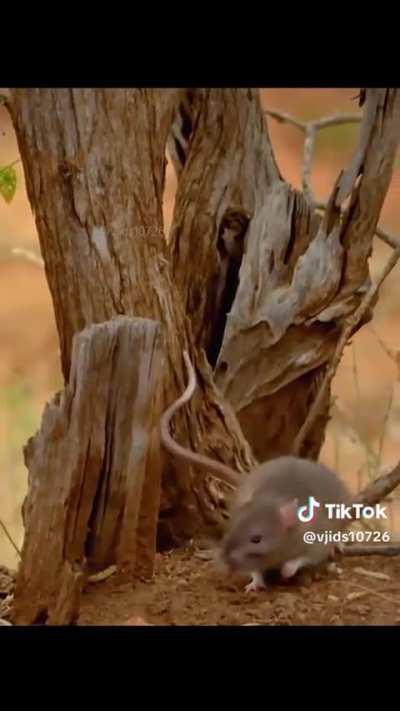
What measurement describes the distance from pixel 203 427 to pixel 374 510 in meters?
0.35

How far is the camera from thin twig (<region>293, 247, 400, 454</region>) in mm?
2523

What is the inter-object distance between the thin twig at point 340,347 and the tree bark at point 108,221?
0.25 m

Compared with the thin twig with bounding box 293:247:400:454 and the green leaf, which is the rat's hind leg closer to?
the thin twig with bounding box 293:247:400:454

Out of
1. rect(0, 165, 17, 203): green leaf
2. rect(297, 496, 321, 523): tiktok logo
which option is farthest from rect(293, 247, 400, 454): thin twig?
rect(0, 165, 17, 203): green leaf

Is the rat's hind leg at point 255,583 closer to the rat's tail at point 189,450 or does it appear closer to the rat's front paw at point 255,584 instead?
the rat's front paw at point 255,584

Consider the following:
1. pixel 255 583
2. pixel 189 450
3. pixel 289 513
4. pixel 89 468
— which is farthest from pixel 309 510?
pixel 89 468

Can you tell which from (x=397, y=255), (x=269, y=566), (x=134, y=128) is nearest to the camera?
(x=269, y=566)

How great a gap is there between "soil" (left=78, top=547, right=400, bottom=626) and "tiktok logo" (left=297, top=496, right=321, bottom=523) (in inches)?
4.0

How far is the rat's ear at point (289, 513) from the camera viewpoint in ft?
7.16

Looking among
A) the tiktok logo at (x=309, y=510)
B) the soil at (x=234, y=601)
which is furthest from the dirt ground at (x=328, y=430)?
the tiktok logo at (x=309, y=510)
